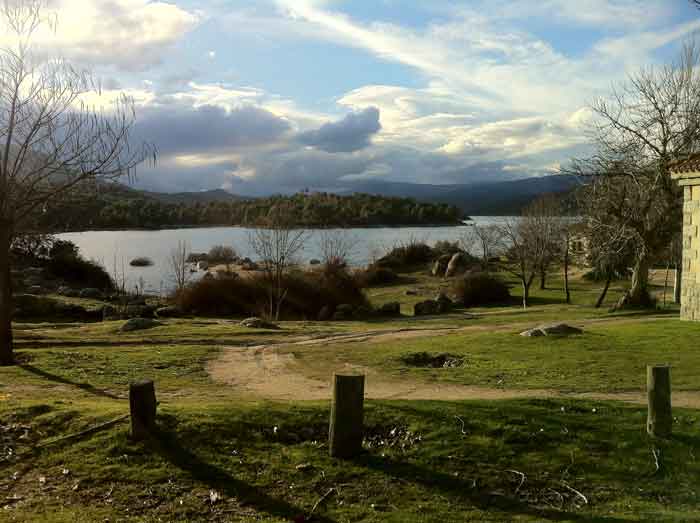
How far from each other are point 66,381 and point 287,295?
23.6m

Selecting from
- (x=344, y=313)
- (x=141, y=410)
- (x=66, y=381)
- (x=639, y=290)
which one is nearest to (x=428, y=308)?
(x=344, y=313)

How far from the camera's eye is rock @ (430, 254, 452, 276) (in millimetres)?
55531

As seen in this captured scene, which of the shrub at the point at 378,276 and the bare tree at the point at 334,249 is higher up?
the bare tree at the point at 334,249

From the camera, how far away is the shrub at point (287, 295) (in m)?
34.0

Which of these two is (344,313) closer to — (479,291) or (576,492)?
(479,291)

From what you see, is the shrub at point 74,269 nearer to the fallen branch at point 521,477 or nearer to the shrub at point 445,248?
the shrub at point 445,248

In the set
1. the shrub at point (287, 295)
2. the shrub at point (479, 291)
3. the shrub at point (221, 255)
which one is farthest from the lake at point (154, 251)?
the shrub at point (479, 291)

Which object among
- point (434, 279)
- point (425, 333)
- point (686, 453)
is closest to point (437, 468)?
point (686, 453)

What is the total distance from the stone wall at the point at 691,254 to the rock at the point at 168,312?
72.3 feet

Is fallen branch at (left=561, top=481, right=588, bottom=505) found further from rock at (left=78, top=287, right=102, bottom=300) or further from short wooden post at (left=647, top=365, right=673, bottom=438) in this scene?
rock at (left=78, top=287, right=102, bottom=300)

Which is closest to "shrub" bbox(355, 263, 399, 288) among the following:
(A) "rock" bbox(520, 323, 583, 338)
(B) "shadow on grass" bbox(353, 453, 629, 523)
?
(A) "rock" bbox(520, 323, 583, 338)

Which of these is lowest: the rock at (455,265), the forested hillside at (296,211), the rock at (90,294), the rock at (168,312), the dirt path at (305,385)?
the rock at (168,312)

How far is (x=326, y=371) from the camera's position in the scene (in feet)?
48.9

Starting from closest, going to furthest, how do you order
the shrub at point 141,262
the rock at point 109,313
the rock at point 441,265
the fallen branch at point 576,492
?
the fallen branch at point 576,492, the rock at point 109,313, the rock at point 441,265, the shrub at point 141,262
